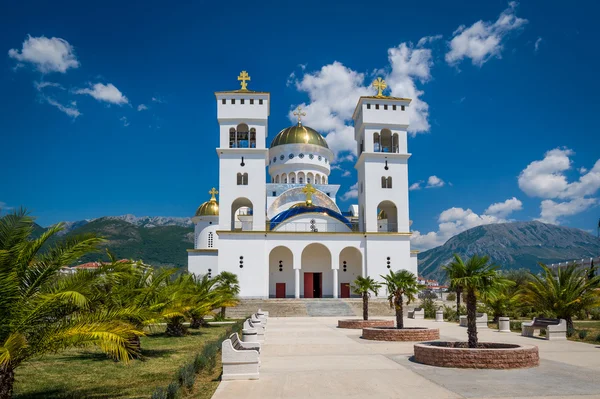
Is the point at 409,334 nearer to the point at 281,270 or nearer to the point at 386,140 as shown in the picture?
the point at 281,270

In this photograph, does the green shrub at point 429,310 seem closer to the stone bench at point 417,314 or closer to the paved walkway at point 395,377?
the stone bench at point 417,314

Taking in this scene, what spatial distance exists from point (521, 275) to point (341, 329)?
30040 mm

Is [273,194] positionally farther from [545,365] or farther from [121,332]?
[121,332]

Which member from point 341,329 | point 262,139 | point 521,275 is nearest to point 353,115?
point 262,139

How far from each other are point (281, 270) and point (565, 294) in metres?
26.0

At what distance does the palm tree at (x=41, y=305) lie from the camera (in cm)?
761

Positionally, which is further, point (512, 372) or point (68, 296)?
point (512, 372)

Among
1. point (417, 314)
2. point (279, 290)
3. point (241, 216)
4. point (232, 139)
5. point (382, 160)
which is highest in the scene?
point (232, 139)

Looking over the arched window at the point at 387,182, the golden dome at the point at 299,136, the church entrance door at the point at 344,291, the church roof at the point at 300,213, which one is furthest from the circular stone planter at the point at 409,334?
the golden dome at the point at 299,136

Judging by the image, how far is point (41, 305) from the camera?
773cm

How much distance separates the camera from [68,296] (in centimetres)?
796

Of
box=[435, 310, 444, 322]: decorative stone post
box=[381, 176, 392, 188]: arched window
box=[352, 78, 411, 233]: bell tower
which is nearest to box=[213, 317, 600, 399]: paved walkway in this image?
box=[435, 310, 444, 322]: decorative stone post

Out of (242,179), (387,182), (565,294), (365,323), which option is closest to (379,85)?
(387,182)

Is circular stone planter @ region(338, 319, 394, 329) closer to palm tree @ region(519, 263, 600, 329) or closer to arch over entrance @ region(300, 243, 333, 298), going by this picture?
palm tree @ region(519, 263, 600, 329)
